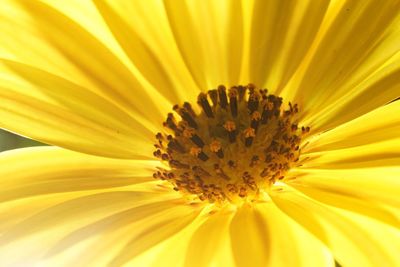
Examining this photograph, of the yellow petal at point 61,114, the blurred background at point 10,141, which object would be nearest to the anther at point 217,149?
the yellow petal at point 61,114

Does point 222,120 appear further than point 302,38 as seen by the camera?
Yes

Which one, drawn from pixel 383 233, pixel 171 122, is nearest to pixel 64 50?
pixel 171 122

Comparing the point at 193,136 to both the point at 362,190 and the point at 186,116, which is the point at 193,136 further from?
the point at 362,190

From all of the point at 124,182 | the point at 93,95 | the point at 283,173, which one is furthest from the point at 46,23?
the point at 283,173

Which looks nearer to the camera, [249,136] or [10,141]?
[249,136]

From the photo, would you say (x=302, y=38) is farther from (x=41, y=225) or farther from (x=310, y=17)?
(x=41, y=225)

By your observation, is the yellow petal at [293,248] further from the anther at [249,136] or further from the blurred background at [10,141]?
the blurred background at [10,141]
